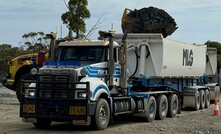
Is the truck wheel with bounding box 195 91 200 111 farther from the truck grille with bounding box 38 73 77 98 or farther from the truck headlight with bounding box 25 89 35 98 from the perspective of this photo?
the truck headlight with bounding box 25 89 35 98

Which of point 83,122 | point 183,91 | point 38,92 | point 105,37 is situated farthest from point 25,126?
point 183,91

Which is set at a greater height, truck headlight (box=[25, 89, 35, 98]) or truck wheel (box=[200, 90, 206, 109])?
truck headlight (box=[25, 89, 35, 98])

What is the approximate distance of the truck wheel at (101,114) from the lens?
493 inches

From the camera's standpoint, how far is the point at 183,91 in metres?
21.2

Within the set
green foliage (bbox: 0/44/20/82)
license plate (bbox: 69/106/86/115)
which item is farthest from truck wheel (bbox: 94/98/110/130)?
green foliage (bbox: 0/44/20/82)

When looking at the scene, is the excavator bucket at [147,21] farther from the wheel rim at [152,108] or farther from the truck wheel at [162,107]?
the wheel rim at [152,108]

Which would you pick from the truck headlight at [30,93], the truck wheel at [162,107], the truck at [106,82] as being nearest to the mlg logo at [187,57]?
the truck at [106,82]

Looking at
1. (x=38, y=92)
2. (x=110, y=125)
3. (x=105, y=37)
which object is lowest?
(x=110, y=125)

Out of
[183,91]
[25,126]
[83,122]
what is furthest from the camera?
[183,91]

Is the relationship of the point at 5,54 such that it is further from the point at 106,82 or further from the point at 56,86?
the point at 56,86

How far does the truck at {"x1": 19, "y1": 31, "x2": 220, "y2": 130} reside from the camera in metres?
12.4

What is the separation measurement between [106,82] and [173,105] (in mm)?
5532

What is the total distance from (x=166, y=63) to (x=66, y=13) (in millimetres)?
15289

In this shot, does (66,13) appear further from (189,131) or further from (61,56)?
(189,131)
